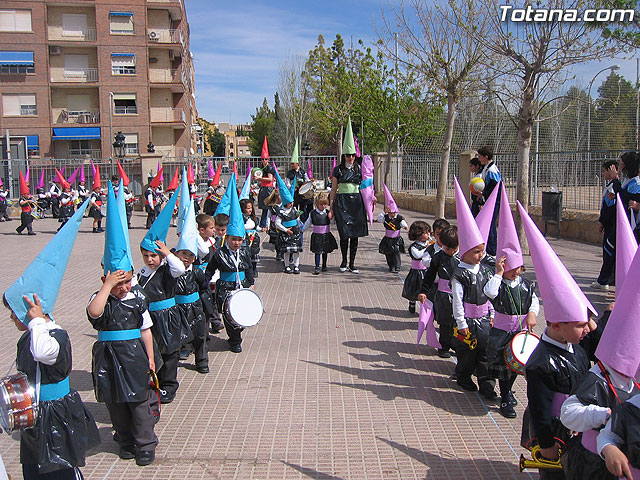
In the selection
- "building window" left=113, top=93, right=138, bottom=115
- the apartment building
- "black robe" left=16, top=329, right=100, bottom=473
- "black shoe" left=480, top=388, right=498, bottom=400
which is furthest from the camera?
"building window" left=113, top=93, right=138, bottom=115

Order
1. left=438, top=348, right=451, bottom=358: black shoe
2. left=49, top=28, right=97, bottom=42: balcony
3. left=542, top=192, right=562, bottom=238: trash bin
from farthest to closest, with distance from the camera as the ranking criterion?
left=49, top=28, right=97, bottom=42: balcony < left=542, top=192, right=562, bottom=238: trash bin < left=438, top=348, right=451, bottom=358: black shoe

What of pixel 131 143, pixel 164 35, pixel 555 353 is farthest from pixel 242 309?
pixel 164 35

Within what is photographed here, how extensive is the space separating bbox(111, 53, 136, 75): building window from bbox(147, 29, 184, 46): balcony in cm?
204

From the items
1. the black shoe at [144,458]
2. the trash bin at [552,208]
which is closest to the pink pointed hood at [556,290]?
the black shoe at [144,458]

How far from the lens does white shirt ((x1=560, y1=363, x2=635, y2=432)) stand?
245 centimetres

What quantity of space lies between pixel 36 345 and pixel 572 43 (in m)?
9.37

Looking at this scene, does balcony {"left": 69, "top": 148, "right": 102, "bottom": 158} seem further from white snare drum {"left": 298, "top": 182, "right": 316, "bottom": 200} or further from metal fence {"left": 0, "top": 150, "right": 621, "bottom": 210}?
white snare drum {"left": 298, "top": 182, "right": 316, "bottom": 200}

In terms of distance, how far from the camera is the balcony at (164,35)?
4350cm

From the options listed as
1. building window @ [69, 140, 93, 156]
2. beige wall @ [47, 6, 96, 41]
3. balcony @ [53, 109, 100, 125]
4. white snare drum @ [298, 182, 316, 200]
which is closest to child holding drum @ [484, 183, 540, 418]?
white snare drum @ [298, 182, 316, 200]

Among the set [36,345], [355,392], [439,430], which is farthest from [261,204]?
[36,345]

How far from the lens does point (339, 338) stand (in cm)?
684

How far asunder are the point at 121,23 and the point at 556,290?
4524 centimetres

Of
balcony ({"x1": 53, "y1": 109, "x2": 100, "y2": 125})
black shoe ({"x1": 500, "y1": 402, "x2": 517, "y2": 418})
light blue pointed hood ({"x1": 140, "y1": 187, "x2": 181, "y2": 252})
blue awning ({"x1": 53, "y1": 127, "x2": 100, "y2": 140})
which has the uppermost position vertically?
balcony ({"x1": 53, "y1": 109, "x2": 100, "y2": 125})

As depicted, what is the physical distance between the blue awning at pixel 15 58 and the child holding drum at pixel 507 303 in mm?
44584
